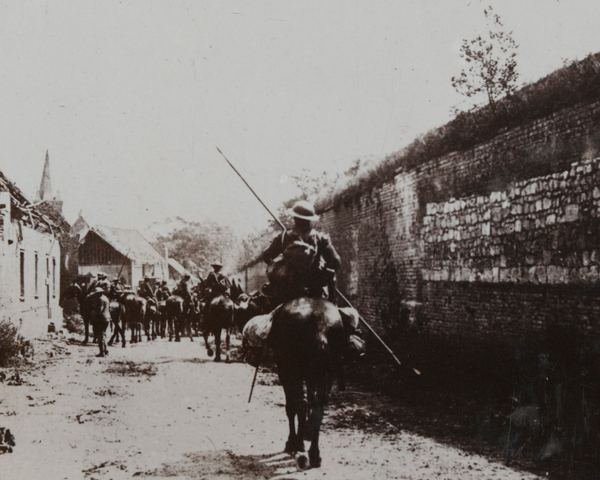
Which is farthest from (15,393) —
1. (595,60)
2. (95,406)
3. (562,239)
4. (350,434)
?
(595,60)

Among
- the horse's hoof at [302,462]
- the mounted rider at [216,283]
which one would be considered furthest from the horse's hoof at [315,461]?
the mounted rider at [216,283]

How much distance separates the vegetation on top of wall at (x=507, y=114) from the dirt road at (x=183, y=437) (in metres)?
4.70

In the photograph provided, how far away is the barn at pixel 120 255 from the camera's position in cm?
2124

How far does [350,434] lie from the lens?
6.25 meters

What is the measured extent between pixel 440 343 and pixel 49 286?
599 inches

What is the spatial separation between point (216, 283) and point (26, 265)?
6669 millimetres

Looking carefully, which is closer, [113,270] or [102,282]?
[102,282]

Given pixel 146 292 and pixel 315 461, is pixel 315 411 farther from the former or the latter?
pixel 146 292

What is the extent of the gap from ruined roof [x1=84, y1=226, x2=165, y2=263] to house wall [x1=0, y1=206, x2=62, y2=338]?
1818 millimetres

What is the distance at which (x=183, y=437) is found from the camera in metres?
6.07

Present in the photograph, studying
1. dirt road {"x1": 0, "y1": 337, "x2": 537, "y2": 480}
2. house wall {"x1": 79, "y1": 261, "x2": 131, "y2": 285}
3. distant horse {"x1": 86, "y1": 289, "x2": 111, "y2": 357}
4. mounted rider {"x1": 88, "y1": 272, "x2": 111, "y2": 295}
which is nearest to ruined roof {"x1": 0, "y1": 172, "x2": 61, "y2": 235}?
mounted rider {"x1": 88, "y1": 272, "x2": 111, "y2": 295}

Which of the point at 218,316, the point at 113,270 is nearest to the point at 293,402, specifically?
the point at 218,316

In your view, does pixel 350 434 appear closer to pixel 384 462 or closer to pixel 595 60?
pixel 384 462

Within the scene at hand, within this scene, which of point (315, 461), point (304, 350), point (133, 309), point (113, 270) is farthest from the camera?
point (113, 270)
